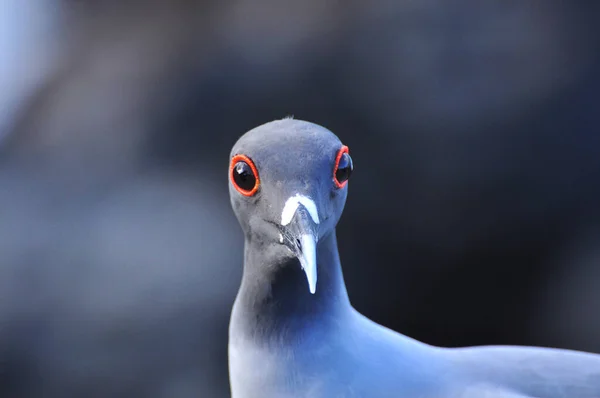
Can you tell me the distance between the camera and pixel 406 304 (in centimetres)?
217

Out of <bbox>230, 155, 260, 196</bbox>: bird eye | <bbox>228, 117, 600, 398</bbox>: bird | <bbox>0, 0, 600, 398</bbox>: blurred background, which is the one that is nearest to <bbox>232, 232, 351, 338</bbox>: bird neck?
<bbox>228, 117, 600, 398</bbox>: bird

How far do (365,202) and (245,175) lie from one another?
3.91 ft

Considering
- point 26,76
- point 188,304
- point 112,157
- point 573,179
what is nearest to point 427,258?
point 573,179

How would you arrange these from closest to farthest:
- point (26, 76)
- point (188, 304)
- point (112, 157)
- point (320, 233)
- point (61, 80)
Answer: point (320, 233), point (188, 304), point (112, 157), point (61, 80), point (26, 76)

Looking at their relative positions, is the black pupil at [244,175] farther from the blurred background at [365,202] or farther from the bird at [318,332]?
the blurred background at [365,202]

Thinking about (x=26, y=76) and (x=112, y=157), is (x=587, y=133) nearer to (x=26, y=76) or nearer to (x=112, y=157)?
(x=112, y=157)

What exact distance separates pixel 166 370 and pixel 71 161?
0.65 meters

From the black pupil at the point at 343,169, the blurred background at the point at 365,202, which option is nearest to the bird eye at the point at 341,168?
the black pupil at the point at 343,169

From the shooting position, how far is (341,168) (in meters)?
0.95

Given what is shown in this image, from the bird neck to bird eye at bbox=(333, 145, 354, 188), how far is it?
0.09 metres

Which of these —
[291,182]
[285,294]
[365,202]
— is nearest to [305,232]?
[291,182]

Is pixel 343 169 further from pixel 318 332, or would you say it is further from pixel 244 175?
pixel 318 332

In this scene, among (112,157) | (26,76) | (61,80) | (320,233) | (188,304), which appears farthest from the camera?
(26,76)

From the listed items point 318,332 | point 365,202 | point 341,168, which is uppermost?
point 365,202
